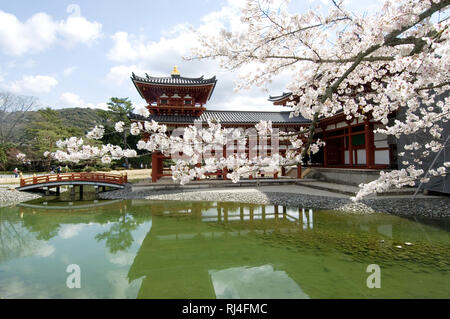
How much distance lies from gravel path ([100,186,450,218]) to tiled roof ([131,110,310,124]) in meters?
4.90

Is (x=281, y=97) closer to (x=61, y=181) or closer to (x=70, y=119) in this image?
(x=61, y=181)

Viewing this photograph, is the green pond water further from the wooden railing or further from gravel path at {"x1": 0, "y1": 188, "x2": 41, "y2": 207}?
the wooden railing

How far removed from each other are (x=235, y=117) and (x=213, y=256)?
42.4 feet

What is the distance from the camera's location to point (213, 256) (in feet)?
17.0

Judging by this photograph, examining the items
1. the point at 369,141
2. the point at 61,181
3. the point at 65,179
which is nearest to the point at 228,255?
the point at 369,141

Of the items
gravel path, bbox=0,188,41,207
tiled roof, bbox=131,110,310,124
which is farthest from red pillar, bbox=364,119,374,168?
gravel path, bbox=0,188,41,207

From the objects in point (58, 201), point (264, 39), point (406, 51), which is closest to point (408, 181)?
point (406, 51)

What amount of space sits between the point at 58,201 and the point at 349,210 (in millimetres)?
16039

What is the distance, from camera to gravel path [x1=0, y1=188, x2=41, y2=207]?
12933mm

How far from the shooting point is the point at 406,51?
3.17 m

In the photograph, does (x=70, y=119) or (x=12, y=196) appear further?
(x=70, y=119)

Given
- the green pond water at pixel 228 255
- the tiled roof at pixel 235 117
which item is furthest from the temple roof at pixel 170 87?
the green pond water at pixel 228 255

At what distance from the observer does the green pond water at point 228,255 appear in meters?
3.83

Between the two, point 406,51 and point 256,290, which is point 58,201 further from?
point 406,51
